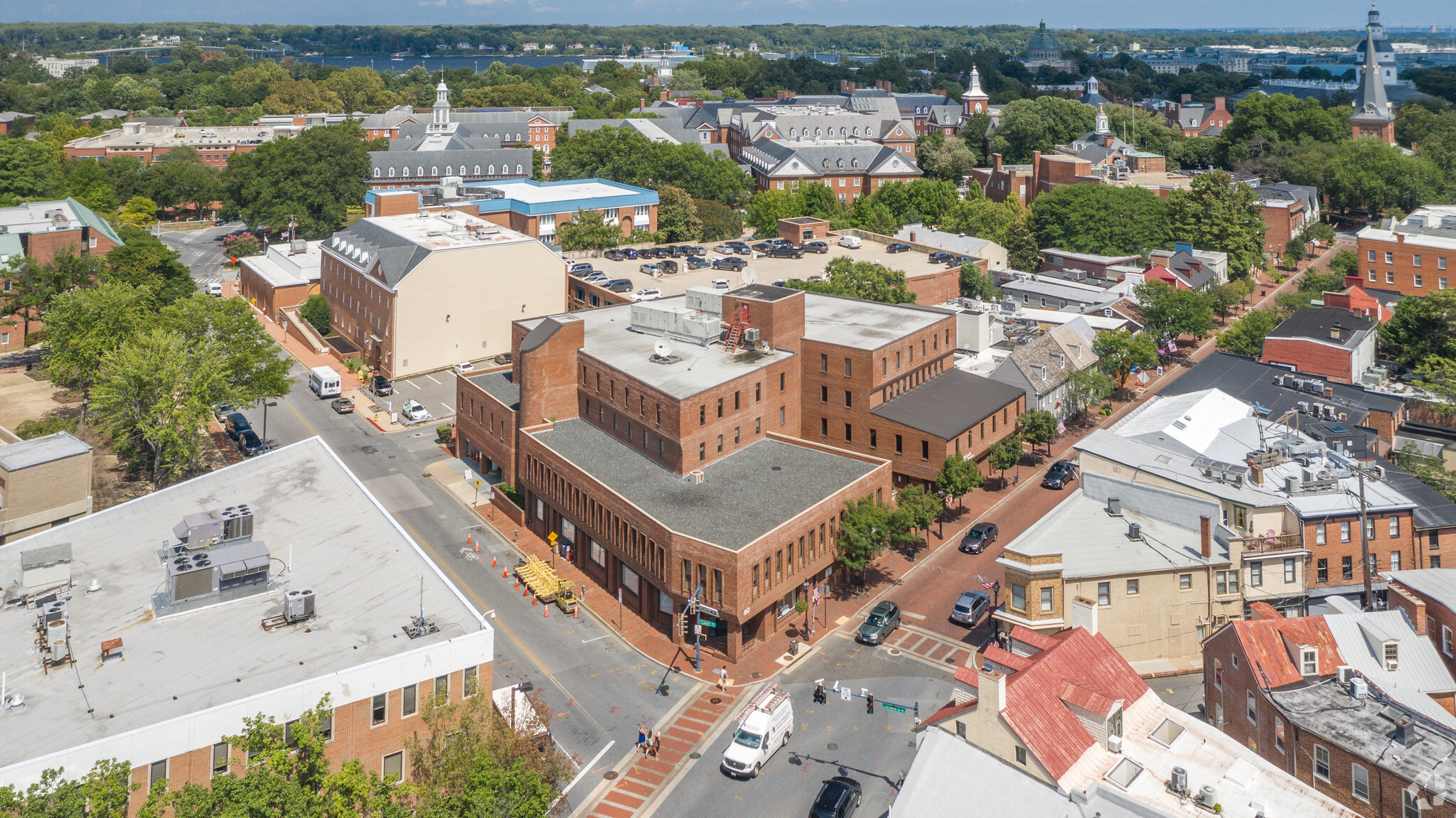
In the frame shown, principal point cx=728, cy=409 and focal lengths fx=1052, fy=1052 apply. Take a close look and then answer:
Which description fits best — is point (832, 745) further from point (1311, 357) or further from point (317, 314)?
point (317, 314)

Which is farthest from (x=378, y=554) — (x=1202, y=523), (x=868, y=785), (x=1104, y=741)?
(x=1202, y=523)

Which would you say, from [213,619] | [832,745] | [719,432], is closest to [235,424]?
[719,432]

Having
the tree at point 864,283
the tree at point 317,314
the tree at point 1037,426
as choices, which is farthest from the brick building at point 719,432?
the tree at point 317,314

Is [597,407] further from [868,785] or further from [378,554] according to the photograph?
[868,785]

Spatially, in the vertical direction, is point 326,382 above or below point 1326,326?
below

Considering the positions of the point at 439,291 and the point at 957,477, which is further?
the point at 439,291

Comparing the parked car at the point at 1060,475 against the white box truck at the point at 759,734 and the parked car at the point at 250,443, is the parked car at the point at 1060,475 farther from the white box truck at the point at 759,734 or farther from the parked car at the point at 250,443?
the parked car at the point at 250,443

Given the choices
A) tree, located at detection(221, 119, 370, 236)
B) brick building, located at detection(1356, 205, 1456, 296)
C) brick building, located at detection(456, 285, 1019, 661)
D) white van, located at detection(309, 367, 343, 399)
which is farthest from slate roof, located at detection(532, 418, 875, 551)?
tree, located at detection(221, 119, 370, 236)
